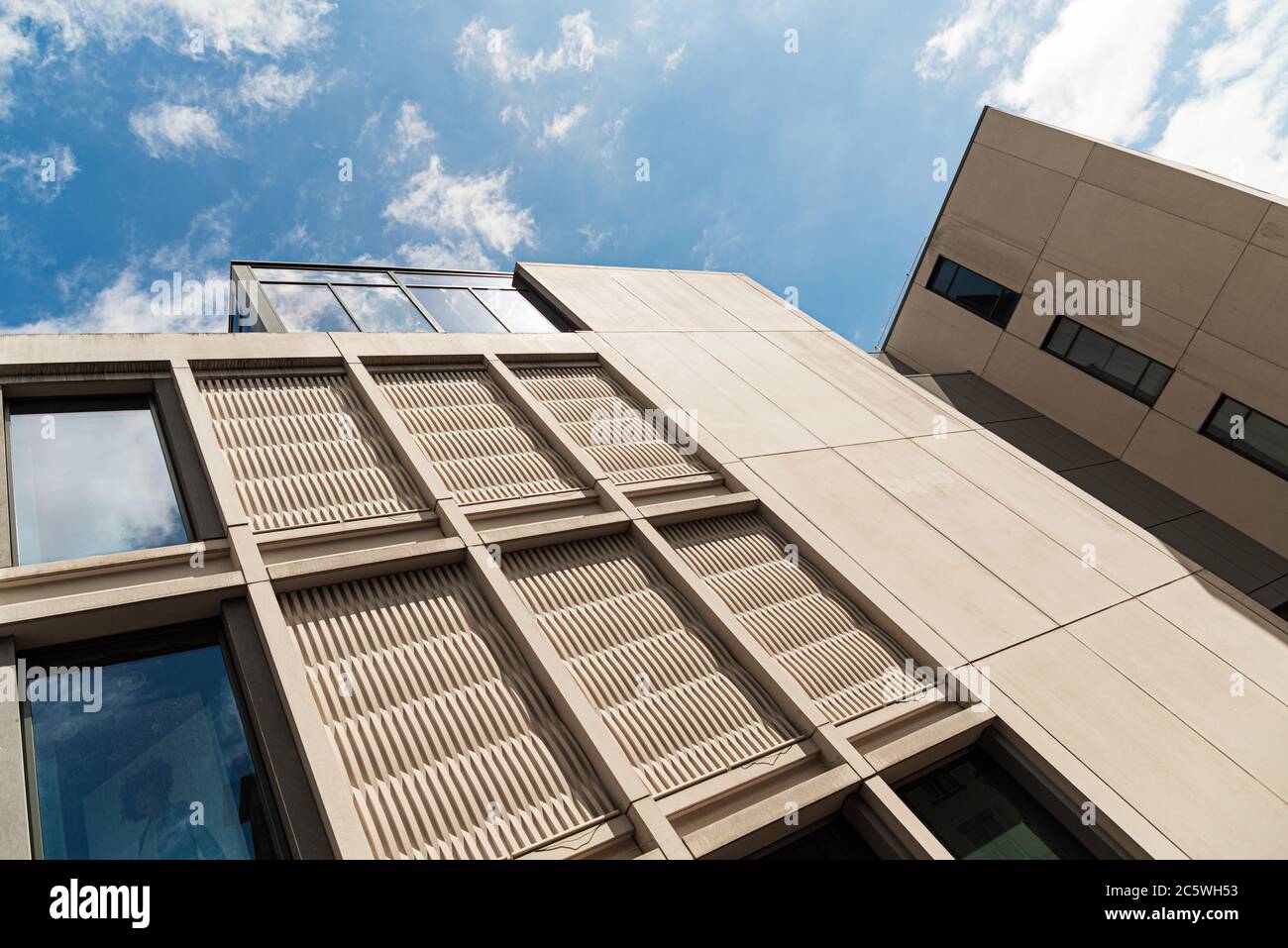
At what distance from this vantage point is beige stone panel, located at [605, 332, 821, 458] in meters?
12.6

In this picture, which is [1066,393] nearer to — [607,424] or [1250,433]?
[1250,433]

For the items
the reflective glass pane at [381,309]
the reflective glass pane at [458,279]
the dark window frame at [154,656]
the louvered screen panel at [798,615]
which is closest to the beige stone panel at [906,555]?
the louvered screen panel at [798,615]

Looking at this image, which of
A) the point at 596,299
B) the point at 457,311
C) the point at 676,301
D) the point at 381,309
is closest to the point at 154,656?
the point at 381,309

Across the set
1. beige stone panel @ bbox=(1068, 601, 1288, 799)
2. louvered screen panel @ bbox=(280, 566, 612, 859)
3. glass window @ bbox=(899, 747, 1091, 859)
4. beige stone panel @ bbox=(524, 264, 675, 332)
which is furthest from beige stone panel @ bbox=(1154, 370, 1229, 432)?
louvered screen panel @ bbox=(280, 566, 612, 859)

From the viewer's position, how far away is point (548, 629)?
26.7 ft

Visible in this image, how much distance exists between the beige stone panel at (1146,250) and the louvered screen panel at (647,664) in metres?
15.7

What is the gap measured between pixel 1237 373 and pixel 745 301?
1118 cm

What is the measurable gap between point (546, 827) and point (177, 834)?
9.80ft
